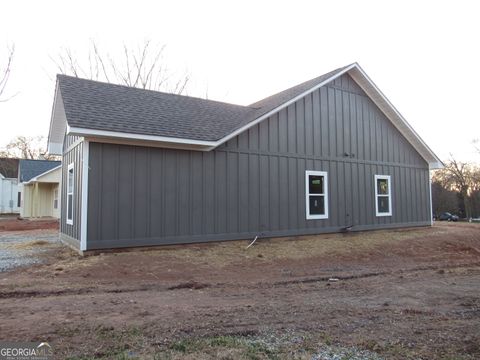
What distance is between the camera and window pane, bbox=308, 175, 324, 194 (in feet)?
41.3

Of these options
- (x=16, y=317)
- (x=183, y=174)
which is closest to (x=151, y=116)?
(x=183, y=174)

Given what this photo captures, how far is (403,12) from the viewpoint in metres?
11.8

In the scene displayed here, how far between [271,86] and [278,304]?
24.8 m

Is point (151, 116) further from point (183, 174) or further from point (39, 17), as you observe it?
point (39, 17)

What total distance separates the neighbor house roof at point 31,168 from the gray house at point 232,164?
17.7 meters

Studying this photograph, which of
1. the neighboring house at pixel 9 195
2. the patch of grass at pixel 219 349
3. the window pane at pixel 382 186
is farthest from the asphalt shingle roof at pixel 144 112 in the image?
the neighboring house at pixel 9 195

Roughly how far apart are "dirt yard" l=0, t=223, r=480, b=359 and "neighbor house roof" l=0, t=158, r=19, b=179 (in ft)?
147

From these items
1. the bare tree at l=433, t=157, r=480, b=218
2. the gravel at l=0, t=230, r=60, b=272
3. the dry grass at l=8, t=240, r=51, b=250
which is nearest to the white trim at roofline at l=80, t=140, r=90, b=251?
the gravel at l=0, t=230, r=60, b=272

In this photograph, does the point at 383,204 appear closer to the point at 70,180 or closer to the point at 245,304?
the point at 245,304

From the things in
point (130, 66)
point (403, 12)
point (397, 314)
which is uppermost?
point (130, 66)

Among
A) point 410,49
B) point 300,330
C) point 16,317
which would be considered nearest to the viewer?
point 300,330

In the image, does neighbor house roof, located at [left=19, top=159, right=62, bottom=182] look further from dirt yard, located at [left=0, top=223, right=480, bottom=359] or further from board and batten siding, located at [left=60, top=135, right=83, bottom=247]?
dirt yard, located at [left=0, top=223, right=480, bottom=359]

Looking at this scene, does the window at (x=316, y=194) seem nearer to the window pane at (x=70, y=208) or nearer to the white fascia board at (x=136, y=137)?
the white fascia board at (x=136, y=137)

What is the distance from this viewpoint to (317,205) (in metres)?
12.6
